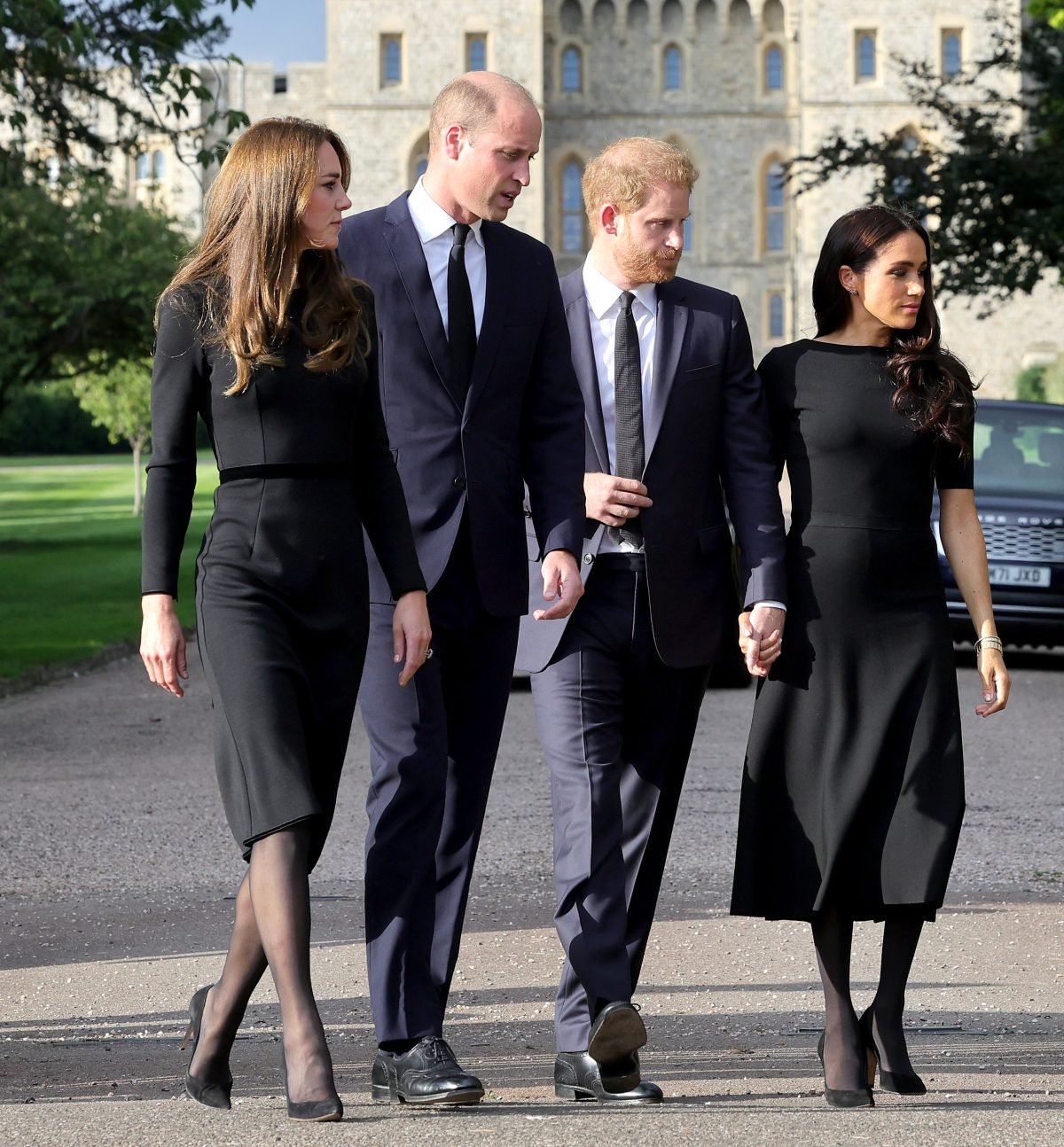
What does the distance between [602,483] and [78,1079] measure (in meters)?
1.68

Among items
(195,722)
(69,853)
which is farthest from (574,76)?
(69,853)

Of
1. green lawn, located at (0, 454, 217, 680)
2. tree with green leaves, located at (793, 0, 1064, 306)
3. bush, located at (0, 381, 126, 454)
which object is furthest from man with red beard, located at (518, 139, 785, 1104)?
bush, located at (0, 381, 126, 454)

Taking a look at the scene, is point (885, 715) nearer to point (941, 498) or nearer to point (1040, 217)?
point (941, 498)

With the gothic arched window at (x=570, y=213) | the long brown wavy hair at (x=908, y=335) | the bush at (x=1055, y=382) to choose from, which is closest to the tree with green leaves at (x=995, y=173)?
the long brown wavy hair at (x=908, y=335)

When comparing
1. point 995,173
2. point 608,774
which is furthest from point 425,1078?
point 995,173

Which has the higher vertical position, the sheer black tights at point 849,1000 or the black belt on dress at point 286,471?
the black belt on dress at point 286,471

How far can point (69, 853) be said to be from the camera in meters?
7.43

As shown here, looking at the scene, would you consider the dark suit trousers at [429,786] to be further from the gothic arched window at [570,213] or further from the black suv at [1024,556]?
the gothic arched window at [570,213]

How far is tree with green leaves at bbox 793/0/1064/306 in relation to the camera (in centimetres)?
2345

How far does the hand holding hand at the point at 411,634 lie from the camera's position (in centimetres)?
Answer: 388

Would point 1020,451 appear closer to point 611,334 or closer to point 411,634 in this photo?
point 611,334

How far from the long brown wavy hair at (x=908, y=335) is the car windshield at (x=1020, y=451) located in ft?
32.5

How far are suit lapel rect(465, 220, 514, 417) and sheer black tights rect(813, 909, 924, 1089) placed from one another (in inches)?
51.7

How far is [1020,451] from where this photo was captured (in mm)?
14523
